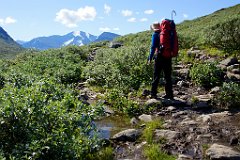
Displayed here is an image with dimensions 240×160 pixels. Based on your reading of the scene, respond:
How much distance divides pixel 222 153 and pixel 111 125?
13.6 ft

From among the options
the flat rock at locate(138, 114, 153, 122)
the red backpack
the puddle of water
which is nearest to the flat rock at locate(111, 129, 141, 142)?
the puddle of water

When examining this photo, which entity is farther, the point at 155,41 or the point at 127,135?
the point at 155,41

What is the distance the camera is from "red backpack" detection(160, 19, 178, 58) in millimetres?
13133

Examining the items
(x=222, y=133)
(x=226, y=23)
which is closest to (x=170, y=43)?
(x=222, y=133)

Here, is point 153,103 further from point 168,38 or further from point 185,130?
point 185,130

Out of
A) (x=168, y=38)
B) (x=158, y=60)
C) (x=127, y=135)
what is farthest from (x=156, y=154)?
(x=158, y=60)

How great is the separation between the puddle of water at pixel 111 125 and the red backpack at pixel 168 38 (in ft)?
9.58

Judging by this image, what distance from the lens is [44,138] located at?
7152 millimetres

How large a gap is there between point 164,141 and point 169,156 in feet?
3.24

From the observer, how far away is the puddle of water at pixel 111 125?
10859 mm

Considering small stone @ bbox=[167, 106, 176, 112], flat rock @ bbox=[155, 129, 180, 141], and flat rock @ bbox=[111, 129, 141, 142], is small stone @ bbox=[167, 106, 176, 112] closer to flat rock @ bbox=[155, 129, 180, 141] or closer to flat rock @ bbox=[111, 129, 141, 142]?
flat rock @ bbox=[155, 129, 180, 141]

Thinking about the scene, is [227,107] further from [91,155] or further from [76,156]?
[76,156]

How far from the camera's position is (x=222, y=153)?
848 centimetres

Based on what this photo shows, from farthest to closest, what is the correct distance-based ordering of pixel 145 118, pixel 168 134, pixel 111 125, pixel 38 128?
1. pixel 145 118
2. pixel 111 125
3. pixel 168 134
4. pixel 38 128
